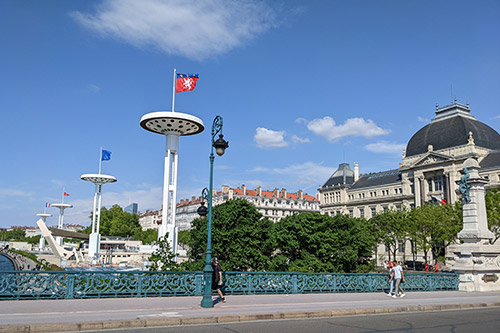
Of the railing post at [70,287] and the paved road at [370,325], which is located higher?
the railing post at [70,287]

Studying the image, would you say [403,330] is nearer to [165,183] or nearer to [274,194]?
[165,183]

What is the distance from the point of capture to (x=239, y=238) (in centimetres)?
3416

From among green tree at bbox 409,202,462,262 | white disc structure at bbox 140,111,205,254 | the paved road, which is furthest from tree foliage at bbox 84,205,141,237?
the paved road

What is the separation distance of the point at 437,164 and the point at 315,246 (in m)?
50.5

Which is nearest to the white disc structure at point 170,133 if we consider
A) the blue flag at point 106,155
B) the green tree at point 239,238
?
the green tree at point 239,238

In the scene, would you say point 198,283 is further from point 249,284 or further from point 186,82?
point 186,82

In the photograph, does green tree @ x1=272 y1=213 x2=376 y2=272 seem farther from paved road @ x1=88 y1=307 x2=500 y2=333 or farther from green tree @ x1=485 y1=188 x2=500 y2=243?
paved road @ x1=88 y1=307 x2=500 y2=333

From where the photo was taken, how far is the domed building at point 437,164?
72.1 metres

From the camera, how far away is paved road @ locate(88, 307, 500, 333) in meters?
→ 10.4

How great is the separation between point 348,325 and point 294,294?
680 cm

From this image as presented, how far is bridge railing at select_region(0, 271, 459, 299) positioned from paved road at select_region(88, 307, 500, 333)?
5218mm

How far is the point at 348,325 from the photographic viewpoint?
11.4m

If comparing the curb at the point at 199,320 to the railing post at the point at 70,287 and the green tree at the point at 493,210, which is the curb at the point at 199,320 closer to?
the railing post at the point at 70,287

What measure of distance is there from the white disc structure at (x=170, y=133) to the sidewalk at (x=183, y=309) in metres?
33.8
